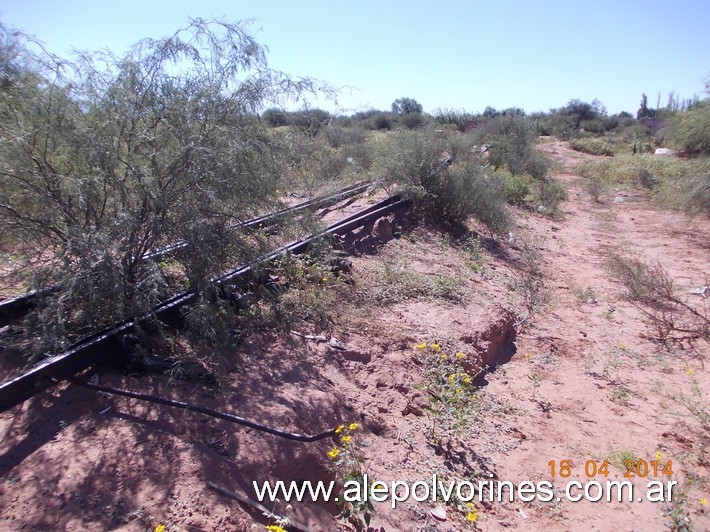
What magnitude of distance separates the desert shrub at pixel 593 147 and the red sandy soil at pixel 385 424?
28.0m

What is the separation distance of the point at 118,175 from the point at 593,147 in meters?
33.9

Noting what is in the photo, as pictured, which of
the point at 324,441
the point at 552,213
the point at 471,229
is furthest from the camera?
the point at 552,213

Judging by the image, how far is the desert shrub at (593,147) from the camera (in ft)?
106

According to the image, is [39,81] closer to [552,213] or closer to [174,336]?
[174,336]

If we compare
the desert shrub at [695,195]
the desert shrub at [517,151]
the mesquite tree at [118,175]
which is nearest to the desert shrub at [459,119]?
the desert shrub at [517,151]

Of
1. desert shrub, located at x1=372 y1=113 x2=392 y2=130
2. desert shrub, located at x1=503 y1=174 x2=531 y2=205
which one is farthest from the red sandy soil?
desert shrub, located at x1=372 y1=113 x2=392 y2=130

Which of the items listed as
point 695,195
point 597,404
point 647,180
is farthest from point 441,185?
point 647,180

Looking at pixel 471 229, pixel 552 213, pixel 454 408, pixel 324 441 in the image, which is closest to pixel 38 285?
pixel 324 441

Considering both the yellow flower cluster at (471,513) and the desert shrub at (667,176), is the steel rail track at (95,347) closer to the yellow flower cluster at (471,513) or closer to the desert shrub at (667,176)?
the yellow flower cluster at (471,513)

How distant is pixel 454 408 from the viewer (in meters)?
4.75

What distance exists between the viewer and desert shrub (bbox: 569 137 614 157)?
32.3m

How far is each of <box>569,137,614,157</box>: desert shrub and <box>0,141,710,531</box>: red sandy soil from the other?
28.0m

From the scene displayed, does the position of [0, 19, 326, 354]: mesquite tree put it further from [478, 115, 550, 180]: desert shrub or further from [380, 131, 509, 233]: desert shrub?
[478, 115, 550, 180]: desert shrub

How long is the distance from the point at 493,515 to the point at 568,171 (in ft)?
79.2
